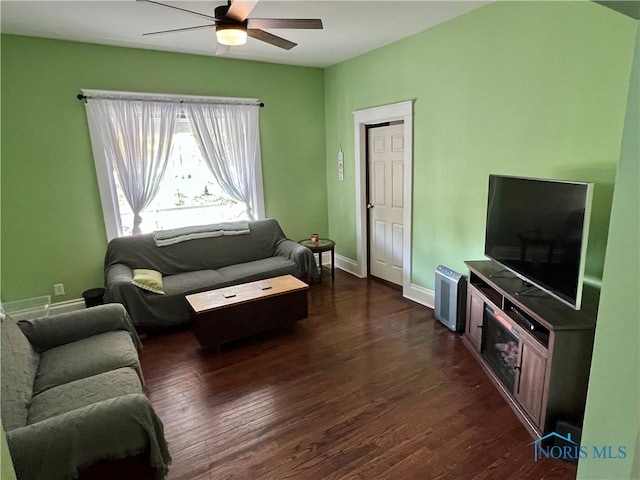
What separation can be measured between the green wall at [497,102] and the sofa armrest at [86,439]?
8.84 feet

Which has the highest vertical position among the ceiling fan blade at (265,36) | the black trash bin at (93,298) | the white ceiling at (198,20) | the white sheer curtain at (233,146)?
the white ceiling at (198,20)

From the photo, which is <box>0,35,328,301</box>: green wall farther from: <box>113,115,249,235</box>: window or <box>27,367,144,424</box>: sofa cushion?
<box>27,367,144,424</box>: sofa cushion

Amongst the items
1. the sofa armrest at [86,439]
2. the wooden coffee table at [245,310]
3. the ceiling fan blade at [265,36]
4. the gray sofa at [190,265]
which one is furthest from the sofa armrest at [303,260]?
the sofa armrest at [86,439]

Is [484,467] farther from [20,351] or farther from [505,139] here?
[20,351]

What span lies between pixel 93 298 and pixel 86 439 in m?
2.48

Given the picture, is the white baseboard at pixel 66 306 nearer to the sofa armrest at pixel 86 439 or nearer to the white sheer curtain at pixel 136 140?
the white sheer curtain at pixel 136 140

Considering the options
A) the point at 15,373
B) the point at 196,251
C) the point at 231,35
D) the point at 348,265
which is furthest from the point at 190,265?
the point at 231,35

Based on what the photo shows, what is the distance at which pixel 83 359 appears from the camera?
7.46 ft

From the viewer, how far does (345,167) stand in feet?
16.2

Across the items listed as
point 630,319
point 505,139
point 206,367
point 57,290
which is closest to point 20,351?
point 206,367

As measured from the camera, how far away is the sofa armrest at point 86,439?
1440 millimetres

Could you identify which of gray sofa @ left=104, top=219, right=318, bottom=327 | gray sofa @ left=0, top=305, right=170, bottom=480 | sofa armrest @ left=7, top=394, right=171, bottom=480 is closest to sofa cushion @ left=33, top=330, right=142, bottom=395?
gray sofa @ left=0, top=305, right=170, bottom=480

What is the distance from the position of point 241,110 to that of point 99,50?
1.51m

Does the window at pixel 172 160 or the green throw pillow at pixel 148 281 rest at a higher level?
the window at pixel 172 160
